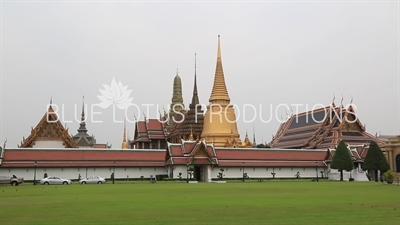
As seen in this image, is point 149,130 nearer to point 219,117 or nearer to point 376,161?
point 219,117

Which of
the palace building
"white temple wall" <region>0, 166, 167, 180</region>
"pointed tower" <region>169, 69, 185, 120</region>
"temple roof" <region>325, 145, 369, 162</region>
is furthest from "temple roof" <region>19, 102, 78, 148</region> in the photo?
"pointed tower" <region>169, 69, 185, 120</region>

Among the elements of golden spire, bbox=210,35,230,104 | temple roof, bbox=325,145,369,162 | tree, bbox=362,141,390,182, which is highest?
golden spire, bbox=210,35,230,104

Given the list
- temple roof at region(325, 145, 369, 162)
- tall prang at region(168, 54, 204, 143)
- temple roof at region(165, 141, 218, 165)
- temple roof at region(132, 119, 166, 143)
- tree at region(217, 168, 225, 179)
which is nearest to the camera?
temple roof at region(165, 141, 218, 165)

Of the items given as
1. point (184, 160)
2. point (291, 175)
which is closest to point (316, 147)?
point (291, 175)

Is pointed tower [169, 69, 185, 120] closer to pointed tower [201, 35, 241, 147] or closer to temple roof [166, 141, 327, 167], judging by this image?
pointed tower [201, 35, 241, 147]

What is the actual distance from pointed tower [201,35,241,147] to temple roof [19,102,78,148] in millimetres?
19009

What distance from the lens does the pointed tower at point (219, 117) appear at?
197ft

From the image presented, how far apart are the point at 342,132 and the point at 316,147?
145 inches

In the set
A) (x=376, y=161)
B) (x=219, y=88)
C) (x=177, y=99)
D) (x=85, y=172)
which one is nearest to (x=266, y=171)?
(x=376, y=161)

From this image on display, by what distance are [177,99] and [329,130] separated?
29.5m

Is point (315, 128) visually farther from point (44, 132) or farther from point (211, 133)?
point (44, 132)

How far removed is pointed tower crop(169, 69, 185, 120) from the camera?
7712 centimetres

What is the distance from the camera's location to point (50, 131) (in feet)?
Result: 159

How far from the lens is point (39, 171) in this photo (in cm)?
4269
